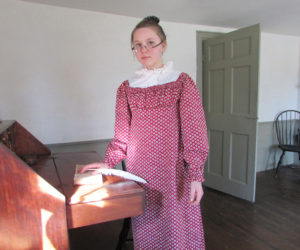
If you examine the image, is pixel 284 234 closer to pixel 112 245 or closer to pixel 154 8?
pixel 112 245

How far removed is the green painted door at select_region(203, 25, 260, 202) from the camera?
2.60m

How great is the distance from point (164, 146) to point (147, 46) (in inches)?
17.1

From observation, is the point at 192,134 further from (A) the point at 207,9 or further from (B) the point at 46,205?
(A) the point at 207,9

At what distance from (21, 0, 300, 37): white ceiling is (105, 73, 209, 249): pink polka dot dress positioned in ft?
4.75

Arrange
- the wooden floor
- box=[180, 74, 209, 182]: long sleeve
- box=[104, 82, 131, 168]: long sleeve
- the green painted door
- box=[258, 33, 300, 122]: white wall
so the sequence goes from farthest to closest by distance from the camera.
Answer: box=[258, 33, 300, 122]: white wall → the green painted door → the wooden floor → box=[104, 82, 131, 168]: long sleeve → box=[180, 74, 209, 182]: long sleeve

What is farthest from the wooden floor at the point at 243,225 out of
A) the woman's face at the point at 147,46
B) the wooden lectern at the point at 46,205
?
the woman's face at the point at 147,46

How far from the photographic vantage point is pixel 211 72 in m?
3.00

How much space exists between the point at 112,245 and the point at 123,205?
3.99 ft

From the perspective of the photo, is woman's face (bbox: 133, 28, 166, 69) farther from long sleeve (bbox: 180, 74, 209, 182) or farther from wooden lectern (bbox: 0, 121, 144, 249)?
wooden lectern (bbox: 0, 121, 144, 249)

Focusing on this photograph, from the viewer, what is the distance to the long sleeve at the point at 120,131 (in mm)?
1188

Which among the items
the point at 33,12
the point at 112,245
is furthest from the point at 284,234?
the point at 33,12

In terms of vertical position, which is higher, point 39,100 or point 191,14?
point 191,14

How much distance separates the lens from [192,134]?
103 cm

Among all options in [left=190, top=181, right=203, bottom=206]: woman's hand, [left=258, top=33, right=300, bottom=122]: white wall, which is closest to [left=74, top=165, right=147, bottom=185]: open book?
[left=190, top=181, right=203, bottom=206]: woman's hand
